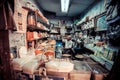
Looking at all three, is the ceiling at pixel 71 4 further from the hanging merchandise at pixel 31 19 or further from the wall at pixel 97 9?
the hanging merchandise at pixel 31 19

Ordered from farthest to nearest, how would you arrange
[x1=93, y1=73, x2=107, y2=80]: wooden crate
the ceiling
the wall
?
the ceiling → the wall → [x1=93, y1=73, x2=107, y2=80]: wooden crate

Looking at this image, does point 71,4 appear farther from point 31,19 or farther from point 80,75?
point 80,75

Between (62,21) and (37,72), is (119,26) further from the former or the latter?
(62,21)

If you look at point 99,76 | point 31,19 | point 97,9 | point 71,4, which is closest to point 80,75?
point 99,76

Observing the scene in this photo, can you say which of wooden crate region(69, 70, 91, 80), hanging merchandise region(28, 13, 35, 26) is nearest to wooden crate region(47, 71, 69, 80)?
wooden crate region(69, 70, 91, 80)

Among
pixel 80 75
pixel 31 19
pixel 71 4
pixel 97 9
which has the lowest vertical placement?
pixel 80 75

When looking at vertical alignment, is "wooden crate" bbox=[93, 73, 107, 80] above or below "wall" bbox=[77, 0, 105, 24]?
below

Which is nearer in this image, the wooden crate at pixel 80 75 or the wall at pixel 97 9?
the wooden crate at pixel 80 75

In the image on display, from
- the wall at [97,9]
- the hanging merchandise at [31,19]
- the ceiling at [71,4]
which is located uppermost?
the ceiling at [71,4]

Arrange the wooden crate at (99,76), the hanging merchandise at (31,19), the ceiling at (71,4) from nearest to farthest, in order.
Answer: the wooden crate at (99,76) < the hanging merchandise at (31,19) < the ceiling at (71,4)

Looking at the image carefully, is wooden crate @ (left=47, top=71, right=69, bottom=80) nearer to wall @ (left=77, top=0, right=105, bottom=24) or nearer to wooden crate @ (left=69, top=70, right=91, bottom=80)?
wooden crate @ (left=69, top=70, right=91, bottom=80)

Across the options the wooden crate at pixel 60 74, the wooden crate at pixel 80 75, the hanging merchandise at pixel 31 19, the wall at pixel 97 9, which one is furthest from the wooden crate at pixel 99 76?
the wall at pixel 97 9

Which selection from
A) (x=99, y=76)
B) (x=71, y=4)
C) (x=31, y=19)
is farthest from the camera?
(x=71, y=4)

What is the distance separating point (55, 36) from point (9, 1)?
6609mm
